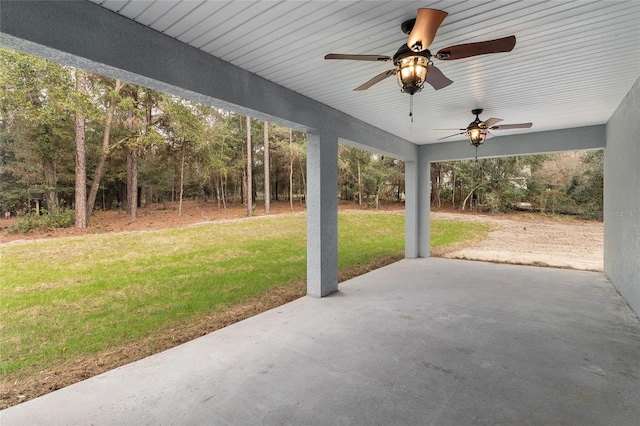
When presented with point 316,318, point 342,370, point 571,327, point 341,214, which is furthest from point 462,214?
point 342,370

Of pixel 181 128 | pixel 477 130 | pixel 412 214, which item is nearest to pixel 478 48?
pixel 477 130

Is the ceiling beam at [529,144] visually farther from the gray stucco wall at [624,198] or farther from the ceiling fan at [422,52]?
the ceiling fan at [422,52]

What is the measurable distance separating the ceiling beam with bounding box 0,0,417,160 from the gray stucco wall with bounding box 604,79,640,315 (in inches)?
178

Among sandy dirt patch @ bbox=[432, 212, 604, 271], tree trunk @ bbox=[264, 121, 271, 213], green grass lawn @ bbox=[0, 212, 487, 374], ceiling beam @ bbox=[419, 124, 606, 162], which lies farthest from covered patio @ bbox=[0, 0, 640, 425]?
tree trunk @ bbox=[264, 121, 271, 213]

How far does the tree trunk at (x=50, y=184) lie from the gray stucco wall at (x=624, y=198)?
11074mm

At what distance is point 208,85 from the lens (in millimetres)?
2947

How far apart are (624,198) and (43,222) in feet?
37.3

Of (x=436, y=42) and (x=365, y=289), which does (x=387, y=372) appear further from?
(x=436, y=42)

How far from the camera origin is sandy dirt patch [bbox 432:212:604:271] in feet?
25.7

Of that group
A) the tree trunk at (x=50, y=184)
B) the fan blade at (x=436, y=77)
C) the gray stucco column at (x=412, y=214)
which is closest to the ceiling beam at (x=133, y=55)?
the fan blade at (x=436, y=77)

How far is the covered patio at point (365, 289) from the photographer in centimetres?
200

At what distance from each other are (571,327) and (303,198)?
14.5 metres

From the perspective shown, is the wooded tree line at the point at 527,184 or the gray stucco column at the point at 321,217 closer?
the gray stucco column at the point at 321,217

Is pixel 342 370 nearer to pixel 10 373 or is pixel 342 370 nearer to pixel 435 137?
pixel 10 373
